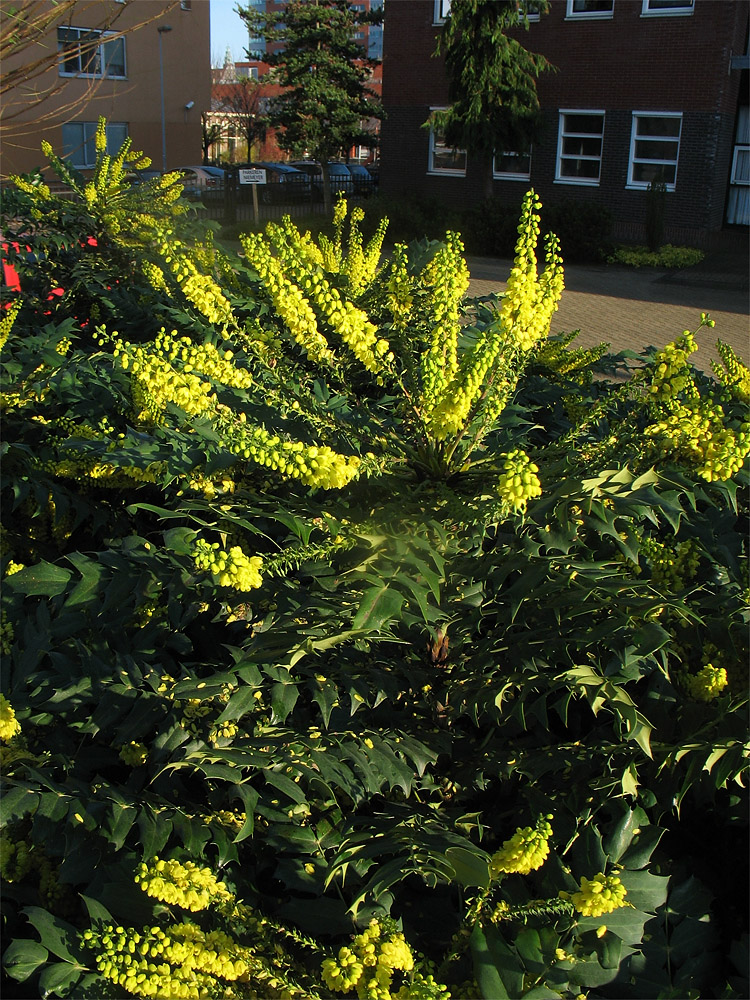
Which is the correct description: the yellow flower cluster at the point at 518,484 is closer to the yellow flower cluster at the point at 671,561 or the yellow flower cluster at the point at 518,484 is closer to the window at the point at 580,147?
the yellow flower cluster at the point at 671,561

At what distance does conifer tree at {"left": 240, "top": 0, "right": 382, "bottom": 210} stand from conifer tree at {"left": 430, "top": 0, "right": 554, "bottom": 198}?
5.63 metres

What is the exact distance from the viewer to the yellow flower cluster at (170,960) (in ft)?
5.32

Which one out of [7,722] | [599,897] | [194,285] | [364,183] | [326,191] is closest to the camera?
[599,897]

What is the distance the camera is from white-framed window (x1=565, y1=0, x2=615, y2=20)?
21391mm

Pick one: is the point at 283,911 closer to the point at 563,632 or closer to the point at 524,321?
the point at 563,632

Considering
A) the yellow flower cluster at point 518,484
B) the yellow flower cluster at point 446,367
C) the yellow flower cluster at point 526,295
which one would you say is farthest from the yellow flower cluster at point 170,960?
the yellow flower cluster at point 526,295

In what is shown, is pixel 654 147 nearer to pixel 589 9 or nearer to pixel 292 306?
pixel 589 9

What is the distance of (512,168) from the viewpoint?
24328mm

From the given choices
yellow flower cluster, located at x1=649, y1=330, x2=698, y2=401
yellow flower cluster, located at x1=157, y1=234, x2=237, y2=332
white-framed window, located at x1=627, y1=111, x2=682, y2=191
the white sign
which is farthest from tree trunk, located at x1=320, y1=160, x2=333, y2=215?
yellow flower cluster, located at x1=649, y1=330, x2=698, y2=401

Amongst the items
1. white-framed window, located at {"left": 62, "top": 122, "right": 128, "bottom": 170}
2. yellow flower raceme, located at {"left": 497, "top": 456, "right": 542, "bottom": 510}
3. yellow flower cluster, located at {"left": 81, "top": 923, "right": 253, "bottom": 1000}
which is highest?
white-framed window, located at {"left": 62, "top": 122, "right": 128, "bottom": 170}

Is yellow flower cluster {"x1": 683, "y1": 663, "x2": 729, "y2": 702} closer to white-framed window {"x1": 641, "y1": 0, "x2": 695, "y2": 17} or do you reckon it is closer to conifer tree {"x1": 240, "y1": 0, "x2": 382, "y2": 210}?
white-framed window {"x1": 641, "y1": 0, "x2": 695, "y2": 17}

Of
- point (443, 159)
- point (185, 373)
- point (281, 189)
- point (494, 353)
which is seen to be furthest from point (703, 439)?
point (281, 189)

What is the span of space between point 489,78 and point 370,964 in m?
22.1

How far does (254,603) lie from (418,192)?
1002 inches
